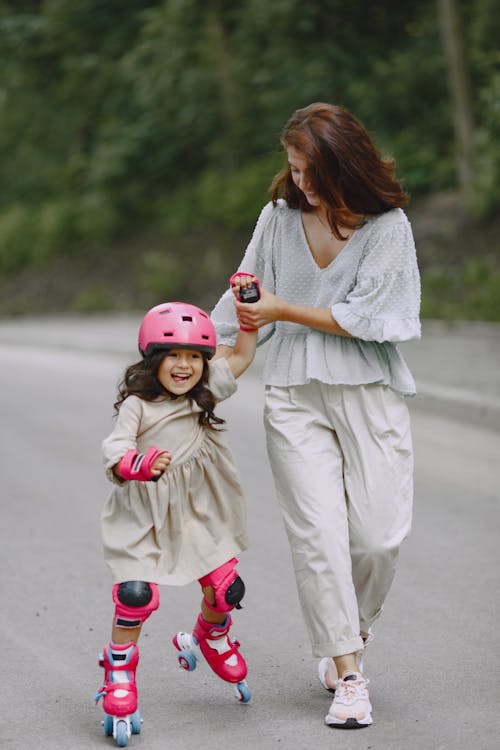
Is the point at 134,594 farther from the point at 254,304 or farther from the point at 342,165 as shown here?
the point at 342,165

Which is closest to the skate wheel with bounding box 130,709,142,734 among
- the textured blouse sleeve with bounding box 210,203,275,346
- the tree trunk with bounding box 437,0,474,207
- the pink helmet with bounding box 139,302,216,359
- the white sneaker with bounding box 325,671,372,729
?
the white sneaker with bounding box 325,671,372,729

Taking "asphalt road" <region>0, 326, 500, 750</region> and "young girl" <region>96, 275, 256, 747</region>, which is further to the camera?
"asphalt road" <region>0, 326, 500, 750</region>

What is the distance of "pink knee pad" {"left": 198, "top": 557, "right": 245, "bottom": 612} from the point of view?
450cm

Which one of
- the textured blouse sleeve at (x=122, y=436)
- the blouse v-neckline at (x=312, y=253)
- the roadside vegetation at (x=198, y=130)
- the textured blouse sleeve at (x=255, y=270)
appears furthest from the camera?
the roadside vegetation at (x=198, y=130)

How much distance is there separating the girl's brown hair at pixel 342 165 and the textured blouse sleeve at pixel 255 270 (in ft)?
0.89

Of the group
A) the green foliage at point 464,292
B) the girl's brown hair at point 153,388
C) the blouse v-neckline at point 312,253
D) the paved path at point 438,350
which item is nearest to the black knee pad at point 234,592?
the girl's brown hair at point 153,388

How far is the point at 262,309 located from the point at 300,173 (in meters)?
0.45

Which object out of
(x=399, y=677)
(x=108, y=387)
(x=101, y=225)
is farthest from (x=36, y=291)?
(x=399, y=677)

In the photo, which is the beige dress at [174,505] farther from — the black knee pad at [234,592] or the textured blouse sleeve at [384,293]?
the textured blouse sleeve at [384,293]

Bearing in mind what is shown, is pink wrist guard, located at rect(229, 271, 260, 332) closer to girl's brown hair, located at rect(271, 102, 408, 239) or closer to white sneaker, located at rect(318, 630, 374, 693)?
girl's brown hair, located at rect(271, 102, 408, 239)

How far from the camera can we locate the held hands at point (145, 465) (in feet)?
13.7

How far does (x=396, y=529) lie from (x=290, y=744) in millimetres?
760

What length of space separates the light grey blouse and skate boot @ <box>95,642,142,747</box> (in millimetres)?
1007

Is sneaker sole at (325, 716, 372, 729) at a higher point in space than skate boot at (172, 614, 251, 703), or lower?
lower
